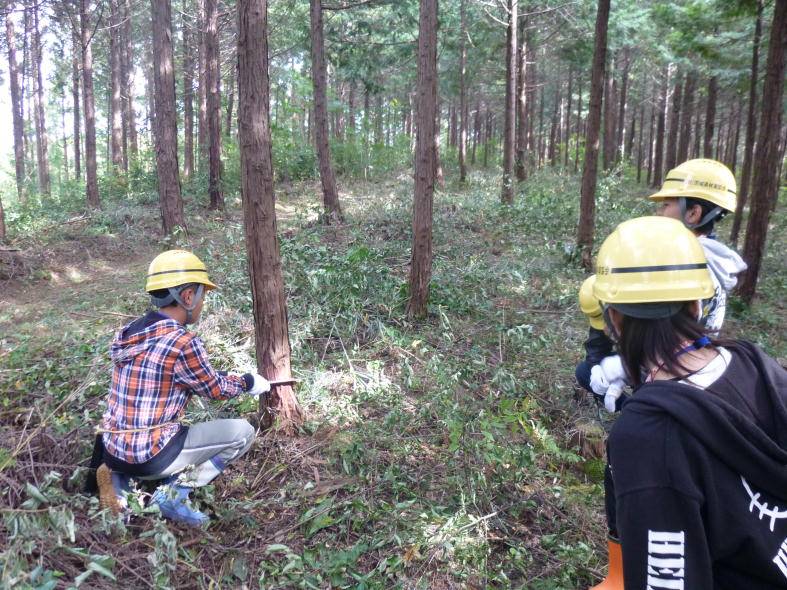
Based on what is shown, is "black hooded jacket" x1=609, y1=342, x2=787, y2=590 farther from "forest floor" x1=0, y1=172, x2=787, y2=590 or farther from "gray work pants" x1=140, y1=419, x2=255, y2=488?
"gray work pants" x1=140, y1=419, x2=255, y2=488

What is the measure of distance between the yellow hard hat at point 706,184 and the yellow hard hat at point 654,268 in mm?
1861

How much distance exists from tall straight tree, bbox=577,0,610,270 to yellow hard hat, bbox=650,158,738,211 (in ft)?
20.9

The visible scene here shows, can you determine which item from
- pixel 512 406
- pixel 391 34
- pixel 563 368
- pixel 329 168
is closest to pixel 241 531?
pixel 512 406

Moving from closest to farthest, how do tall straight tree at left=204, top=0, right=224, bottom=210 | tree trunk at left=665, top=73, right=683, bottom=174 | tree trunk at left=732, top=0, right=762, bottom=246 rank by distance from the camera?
tree trunk at left=732, top=0, right=762, bottom=246
tall straight tree at left=204, top=0, right=224, bottom=210
tree trunk at left=665, top=73, right=683, bottom=174

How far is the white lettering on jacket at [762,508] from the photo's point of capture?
1.20 m

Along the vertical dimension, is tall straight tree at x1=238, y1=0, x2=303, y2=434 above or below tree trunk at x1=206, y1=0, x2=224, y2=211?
below

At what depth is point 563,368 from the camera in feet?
18.7

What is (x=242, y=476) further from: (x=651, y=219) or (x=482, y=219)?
(x=482, y=219)

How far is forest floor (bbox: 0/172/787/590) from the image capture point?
2.99 m

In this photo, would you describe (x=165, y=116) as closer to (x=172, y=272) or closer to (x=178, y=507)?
(x=172, y=272)

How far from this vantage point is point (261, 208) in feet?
12.4

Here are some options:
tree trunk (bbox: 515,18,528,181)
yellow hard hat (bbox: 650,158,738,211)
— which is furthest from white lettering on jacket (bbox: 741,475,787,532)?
tree trunk (bbox: 515,18,528,181)

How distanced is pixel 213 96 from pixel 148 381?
12940mm

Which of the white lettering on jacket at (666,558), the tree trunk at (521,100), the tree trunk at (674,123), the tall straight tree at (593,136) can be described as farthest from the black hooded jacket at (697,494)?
the tree trunk at (674,123)
